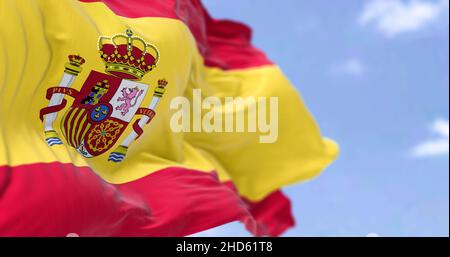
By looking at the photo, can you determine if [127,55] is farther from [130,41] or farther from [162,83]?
[162,83]

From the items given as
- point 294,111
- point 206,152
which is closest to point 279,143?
point 294,111

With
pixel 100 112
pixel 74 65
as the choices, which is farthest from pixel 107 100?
pixel 74 65

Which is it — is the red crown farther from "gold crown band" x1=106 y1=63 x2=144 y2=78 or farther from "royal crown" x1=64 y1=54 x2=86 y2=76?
"royal crown" x1=64 y1=54 x2=86 y2=76

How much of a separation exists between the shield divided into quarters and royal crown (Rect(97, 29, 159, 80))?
0.08 feet

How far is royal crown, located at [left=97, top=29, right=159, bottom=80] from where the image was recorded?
1699 millimetres

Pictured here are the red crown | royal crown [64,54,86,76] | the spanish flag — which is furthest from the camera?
the red crown

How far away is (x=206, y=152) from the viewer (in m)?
2.39

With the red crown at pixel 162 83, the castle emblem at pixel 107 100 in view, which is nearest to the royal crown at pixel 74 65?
the castle emblem at pixel 107 100

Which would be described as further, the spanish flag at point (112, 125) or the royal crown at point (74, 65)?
the royal crown at point (74, 65)

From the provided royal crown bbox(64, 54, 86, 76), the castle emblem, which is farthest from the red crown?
royal crown bbox(64, 54, 86, 76)

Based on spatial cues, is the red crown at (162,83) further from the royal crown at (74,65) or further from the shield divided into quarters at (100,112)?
the royal crown at (74,65)

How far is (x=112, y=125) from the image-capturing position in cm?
177

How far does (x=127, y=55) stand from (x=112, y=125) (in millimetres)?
198

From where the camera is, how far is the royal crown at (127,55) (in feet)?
5.57
